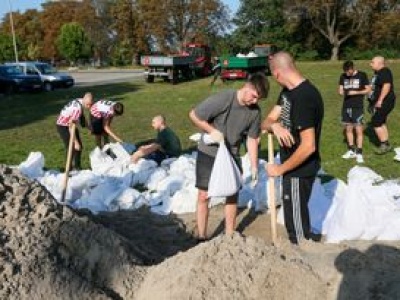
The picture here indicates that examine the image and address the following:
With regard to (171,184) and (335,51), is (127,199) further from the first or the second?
(335,51)

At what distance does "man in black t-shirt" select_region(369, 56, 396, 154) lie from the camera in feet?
34.2

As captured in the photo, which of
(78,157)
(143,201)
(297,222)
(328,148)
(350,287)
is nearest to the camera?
(350,287)

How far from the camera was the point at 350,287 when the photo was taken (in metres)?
3.74

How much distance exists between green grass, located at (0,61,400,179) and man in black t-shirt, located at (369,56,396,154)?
0.31m

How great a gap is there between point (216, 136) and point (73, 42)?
211 ft

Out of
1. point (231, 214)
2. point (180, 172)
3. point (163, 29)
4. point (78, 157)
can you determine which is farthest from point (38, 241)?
point (163, 29)

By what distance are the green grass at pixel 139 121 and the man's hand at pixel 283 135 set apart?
4.33 m

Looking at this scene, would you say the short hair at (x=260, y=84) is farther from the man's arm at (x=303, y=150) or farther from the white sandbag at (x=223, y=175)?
the man's arm at (x=303, y=150)

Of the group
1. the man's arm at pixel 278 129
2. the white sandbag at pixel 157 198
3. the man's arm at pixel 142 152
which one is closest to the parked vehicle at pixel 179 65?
the man's arm at pixel 142 152

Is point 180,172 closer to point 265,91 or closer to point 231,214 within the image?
point 231,214

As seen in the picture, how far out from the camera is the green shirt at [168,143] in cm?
965

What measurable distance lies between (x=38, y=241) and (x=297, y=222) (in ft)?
6.47

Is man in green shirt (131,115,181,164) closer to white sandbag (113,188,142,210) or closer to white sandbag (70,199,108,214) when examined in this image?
white sandbag (113,188,142,210)

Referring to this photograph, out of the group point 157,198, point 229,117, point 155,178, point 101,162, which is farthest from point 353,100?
point 229,117
